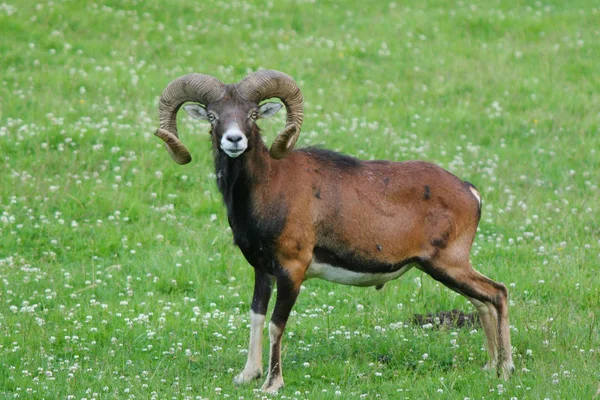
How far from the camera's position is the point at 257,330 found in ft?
33.2

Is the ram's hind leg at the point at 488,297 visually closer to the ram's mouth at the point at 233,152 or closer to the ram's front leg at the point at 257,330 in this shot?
the ram's front leg at the point at 257,330

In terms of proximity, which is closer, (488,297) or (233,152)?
(233,152)

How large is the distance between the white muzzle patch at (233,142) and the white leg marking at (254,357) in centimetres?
183

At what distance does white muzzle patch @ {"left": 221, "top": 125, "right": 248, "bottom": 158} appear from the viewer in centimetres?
927

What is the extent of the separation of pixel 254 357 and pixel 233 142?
226cm

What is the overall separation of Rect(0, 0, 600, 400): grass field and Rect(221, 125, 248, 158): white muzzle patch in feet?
7.48

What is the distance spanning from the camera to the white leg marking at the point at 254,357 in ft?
32.8

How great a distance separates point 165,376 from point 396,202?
293 cm

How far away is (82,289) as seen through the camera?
12.2 meters

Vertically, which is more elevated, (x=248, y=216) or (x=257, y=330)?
(x=248, y=216)

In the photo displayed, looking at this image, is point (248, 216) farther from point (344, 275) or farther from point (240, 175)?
point (344, 275)

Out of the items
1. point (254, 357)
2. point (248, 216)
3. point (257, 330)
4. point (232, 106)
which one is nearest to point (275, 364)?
point (254, 357)

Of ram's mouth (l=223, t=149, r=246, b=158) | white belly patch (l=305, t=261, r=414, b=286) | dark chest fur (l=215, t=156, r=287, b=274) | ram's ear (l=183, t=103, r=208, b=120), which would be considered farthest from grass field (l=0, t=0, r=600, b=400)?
ram's ear (l=183, t=103, r=208, b=120)

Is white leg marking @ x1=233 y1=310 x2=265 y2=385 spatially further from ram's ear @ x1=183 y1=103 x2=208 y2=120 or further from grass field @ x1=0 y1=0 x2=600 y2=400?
ram's ear @ x1=183 y1=103 x2=208 y2=120
